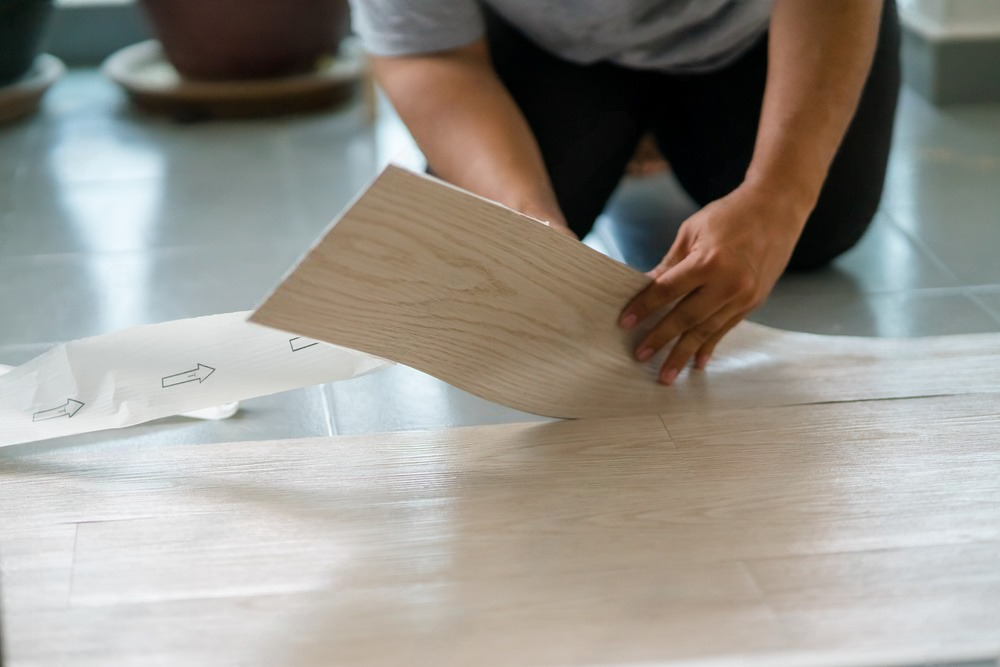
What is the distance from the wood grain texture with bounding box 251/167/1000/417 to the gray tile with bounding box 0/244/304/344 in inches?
18.4

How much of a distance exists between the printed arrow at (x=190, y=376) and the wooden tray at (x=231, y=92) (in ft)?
4.38

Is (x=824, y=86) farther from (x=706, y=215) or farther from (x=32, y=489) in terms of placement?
(x=32, y=489)

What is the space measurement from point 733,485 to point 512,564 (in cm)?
23

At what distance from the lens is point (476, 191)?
132 cm

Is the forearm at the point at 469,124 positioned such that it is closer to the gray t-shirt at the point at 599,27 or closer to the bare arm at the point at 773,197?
the gray t-shirt at the point at 599,27

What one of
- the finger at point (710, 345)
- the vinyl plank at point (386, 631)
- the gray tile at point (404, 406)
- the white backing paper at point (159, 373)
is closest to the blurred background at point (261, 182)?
the gray tile at point (404, 406)

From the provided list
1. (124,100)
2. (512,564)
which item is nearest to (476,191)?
(512,564)

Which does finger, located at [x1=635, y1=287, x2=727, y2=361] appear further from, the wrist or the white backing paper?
the white backing paper

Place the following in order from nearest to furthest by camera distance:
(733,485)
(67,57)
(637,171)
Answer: (733,485)
(637,171)
(67,57)

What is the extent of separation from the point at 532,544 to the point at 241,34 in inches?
66.3

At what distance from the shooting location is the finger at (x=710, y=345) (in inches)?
46.2

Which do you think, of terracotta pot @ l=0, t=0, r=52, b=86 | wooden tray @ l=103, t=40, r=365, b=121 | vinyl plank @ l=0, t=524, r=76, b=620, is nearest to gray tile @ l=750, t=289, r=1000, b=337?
vinyl plank @ l=0, t=524, r=76, b=620

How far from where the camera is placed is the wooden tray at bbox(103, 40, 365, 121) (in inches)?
92.8

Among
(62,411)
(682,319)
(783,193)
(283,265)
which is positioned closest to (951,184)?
(783,193)
